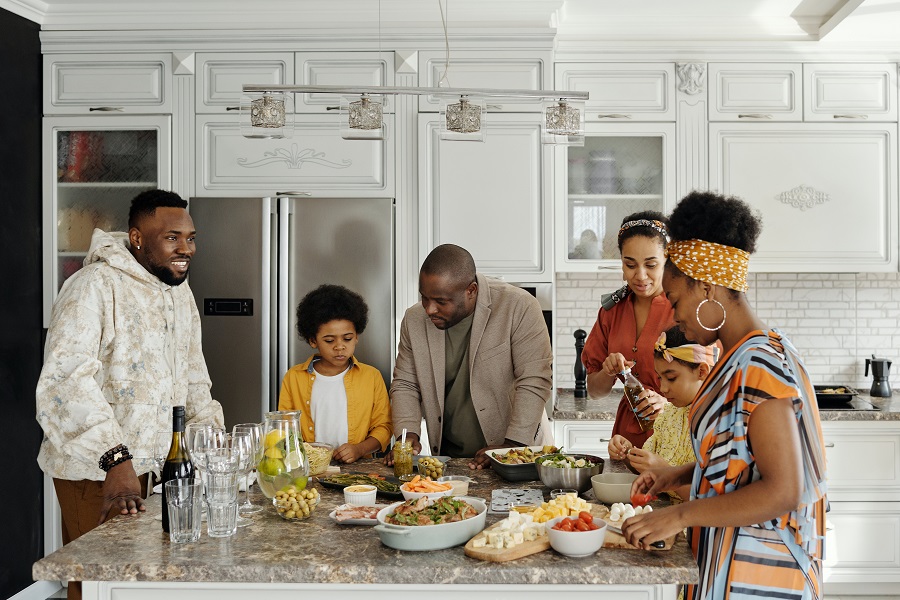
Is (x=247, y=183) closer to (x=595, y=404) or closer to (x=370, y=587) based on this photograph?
(x=595, y=404)

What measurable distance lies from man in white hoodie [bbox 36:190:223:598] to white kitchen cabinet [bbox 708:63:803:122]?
9.45 ft

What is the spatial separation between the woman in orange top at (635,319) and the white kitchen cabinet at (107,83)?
8.05 feet

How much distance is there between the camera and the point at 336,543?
1.71 m

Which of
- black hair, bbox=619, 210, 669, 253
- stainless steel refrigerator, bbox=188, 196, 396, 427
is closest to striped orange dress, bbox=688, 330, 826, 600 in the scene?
black hair, bbox=619, 210, 669, 253

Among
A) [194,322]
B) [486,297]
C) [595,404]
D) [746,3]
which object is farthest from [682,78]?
[194,322]

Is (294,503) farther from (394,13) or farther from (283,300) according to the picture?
(394,13)

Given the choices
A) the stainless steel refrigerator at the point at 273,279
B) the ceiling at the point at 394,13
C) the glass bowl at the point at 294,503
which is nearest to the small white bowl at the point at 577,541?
the glass bowl at the point at 294,503

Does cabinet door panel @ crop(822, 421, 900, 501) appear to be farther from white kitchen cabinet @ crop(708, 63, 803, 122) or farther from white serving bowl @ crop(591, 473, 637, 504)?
white serving bowl @ crop(591, 473, 637, 504)

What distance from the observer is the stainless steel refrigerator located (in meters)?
3.85

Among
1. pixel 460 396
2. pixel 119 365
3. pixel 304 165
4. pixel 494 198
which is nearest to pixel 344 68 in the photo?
pixel 304 165

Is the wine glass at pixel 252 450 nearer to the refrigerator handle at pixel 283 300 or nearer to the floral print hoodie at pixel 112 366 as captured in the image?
the floral print hoodie at pixel 112 366

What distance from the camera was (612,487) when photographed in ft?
6.48

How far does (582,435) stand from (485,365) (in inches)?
53.5

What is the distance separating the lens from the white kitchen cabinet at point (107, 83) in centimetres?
400
